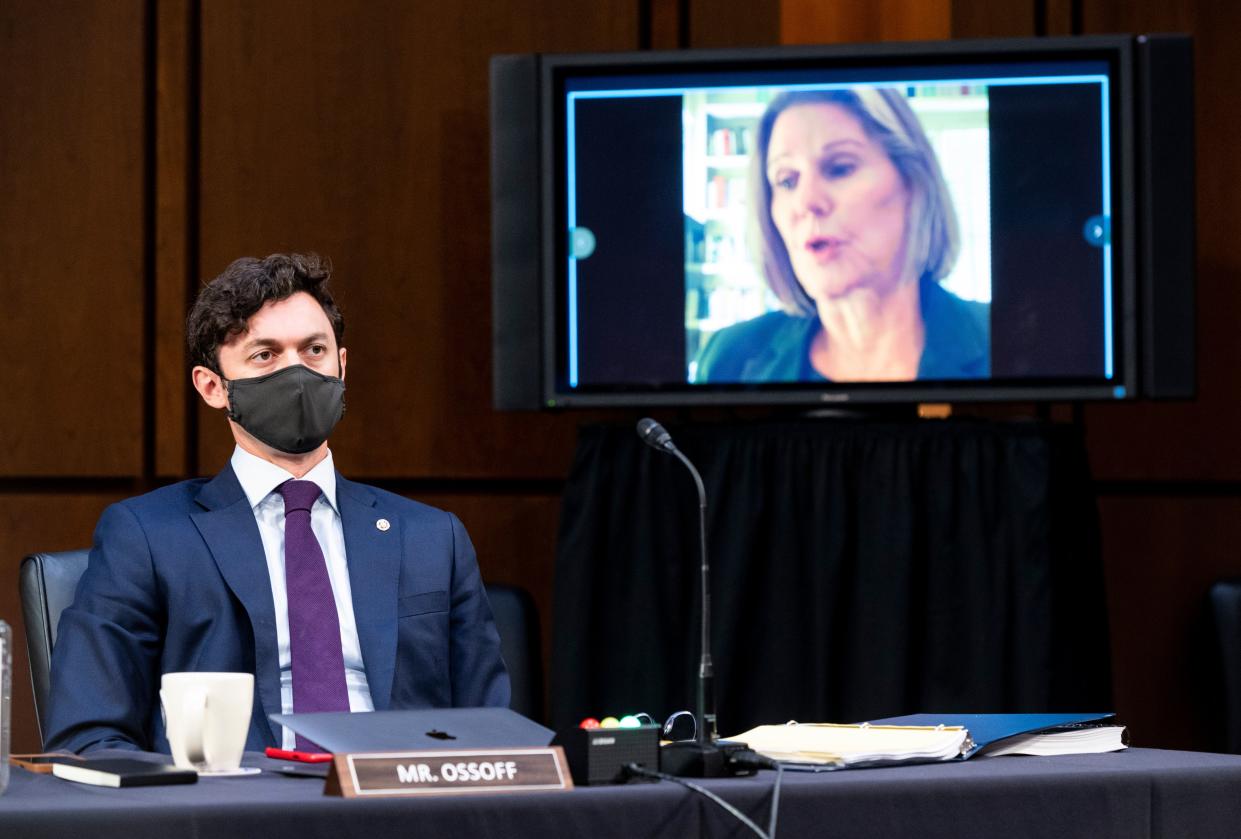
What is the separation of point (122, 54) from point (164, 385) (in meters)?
0.78

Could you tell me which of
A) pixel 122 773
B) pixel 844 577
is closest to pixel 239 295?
pixel 122 773

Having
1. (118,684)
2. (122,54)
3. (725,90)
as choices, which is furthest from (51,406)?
(118,684)

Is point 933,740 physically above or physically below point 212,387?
below

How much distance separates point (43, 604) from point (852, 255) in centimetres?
176

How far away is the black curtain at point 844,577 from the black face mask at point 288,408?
1219 mm

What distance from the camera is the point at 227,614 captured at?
2.04 meters

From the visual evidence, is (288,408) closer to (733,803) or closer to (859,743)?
(859,743)

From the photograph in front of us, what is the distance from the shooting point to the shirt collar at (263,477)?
7.08 feet

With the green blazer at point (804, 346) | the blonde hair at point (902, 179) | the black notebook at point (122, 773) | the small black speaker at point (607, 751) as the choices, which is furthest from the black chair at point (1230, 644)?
the black notebook at point (122, 773)

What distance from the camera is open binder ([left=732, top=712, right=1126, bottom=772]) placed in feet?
4.98

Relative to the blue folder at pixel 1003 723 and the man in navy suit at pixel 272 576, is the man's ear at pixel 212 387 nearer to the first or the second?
the man in navy suit at pixel 272 576

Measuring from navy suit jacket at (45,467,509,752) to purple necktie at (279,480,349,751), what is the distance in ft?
0.10

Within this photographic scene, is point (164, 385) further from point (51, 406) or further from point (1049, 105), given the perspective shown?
point (1049, 105)

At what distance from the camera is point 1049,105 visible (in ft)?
10.7
